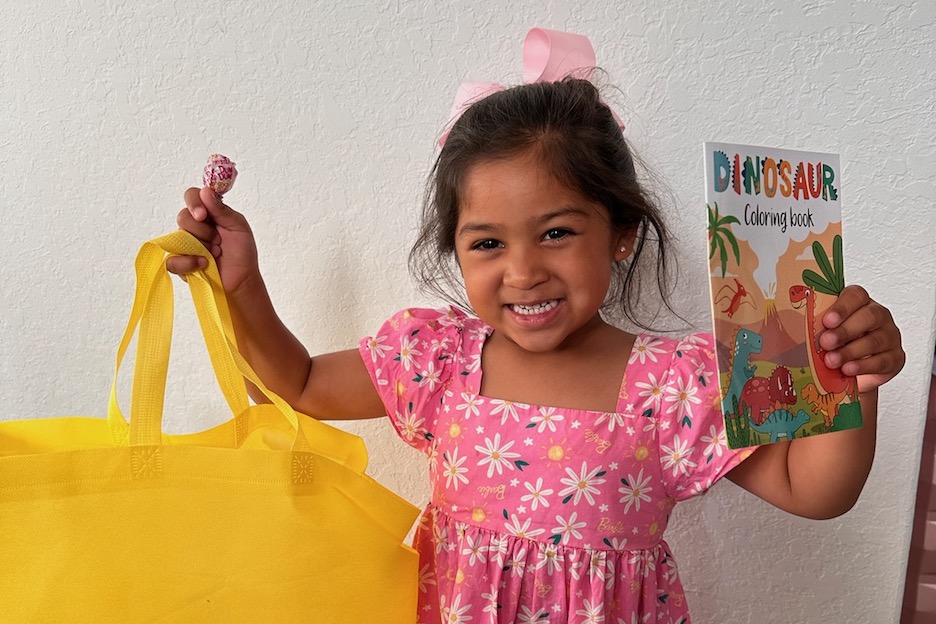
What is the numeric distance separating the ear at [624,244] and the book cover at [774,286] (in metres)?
0.21

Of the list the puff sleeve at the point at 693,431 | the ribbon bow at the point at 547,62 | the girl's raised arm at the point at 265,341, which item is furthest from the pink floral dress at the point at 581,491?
the ribbon bow at the point at 547,62

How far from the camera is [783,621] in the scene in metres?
0.99

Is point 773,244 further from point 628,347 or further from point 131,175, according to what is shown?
point 131,175

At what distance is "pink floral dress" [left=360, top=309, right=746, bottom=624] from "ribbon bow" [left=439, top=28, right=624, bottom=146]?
260mm

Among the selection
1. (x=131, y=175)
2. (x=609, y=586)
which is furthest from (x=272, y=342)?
(x=609, y=586)

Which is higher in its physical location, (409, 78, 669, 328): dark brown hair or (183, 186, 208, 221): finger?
(409, 78, 669, 328): dark brown hair

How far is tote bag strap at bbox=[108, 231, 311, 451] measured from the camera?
694 millimetres

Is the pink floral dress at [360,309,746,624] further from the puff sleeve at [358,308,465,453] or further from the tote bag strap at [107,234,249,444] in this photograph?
the tote bag strap at [107,234,249,444]

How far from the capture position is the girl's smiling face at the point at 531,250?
0.74m

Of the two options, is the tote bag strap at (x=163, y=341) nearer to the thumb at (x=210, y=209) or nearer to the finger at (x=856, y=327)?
the thumb at (x=210, y=209)

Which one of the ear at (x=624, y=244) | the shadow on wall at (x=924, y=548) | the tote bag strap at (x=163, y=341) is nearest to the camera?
the tote bag strap at (x=163, y=341)

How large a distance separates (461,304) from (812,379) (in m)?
0.39

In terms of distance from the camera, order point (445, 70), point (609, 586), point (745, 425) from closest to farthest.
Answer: point (745, 425) < point (609, 586) < point (445, 70)

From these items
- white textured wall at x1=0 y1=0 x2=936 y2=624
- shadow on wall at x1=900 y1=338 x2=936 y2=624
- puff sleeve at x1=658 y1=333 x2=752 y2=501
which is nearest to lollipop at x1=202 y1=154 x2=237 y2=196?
white textured wall at x1=0 y1=0 x2=936 y2=624
